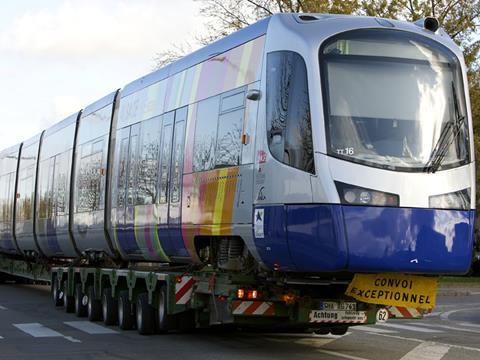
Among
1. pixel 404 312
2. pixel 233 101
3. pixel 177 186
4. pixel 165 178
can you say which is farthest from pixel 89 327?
pixel 404 312

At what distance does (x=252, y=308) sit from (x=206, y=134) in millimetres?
2610

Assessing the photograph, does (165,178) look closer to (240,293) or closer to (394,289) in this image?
(240,293)

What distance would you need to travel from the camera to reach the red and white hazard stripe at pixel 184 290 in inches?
592

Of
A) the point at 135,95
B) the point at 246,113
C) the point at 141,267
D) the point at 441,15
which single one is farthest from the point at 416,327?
the point at 441,15

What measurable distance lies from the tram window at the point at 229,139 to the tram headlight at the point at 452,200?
2.60m

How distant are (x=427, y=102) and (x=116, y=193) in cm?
→ 770

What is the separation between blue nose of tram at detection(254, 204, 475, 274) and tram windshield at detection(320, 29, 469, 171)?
60 centimetres

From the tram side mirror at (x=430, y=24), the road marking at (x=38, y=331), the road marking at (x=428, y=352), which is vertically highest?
the tram side mirror at (x=430, y=24)

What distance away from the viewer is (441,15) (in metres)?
41.1

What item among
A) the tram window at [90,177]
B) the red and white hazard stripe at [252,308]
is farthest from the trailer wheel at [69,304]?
the red and white hazard stripe at [252,308]

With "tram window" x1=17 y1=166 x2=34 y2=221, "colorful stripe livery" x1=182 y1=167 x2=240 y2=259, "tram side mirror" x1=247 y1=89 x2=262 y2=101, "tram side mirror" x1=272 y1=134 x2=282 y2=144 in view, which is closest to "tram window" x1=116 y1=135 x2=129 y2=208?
"colorful stripe livery" x1=182 y1=167 x2=240 y2=259

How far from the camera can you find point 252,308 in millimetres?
13195

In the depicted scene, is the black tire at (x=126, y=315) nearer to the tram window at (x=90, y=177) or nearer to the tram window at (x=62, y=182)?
the tram window at (x=90, y=177)

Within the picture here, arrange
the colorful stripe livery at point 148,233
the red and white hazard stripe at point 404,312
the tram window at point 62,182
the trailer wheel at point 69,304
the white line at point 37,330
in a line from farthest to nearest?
the tram window at point 62,182
the trailer wheel at point 69,304
the white line at point 37,330
the colorful stripe livery at point 148,233
the red and white hazard stripe at point 404,312
